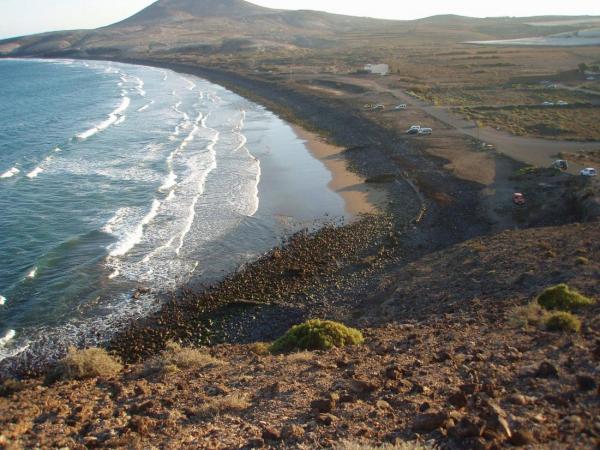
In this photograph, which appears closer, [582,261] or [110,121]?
[582,261]

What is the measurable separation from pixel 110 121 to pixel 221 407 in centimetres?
5820

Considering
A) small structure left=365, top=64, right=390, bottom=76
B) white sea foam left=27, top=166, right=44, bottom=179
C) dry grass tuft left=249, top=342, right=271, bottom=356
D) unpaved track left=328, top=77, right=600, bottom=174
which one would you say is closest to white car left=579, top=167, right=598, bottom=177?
unpaved track left=328, top=77, right=600, bottom=174

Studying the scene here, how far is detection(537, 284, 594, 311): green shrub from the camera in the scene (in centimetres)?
1454

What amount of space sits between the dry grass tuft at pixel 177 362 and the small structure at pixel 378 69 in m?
87.7

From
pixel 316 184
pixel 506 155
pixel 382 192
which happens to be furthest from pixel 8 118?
pixel 506 155

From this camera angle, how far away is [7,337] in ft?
62.4

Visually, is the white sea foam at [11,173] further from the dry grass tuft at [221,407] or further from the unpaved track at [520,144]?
the unpaved track at [520,144]

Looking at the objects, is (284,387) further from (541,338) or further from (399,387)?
(541,338)

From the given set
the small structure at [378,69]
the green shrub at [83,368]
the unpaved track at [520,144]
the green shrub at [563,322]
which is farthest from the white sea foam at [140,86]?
the green shrub at [563,322]

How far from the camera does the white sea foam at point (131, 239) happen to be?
26609 millimetres

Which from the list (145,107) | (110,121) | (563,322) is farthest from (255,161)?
(145,107)

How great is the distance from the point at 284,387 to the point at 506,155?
34464 mm

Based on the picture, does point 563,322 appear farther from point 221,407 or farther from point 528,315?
point 221,407

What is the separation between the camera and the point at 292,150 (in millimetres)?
48312
